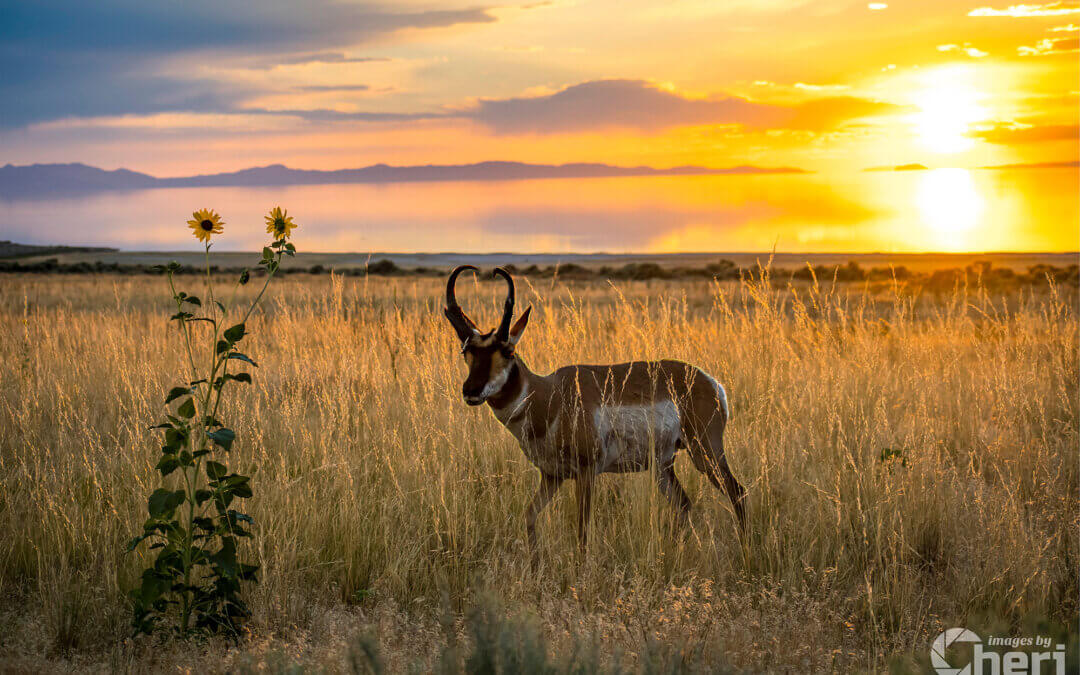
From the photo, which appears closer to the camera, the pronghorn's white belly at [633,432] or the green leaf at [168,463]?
the green leaf at [168,463]

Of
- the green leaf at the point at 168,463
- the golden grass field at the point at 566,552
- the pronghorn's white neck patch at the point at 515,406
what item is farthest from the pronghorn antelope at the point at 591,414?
the green leaf at the point at 168,463

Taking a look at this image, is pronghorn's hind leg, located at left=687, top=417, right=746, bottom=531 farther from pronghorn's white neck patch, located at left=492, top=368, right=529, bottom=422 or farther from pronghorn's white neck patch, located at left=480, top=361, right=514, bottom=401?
pronghorn's white neck patch, located at left=480, top=361, right=514, bottom=401

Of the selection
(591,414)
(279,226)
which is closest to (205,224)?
(279,226)

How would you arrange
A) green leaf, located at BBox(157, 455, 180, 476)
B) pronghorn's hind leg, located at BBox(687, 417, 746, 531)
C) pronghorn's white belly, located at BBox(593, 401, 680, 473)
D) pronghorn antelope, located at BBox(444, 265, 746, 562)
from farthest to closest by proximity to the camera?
pronghorn's hind leg, located at BBox(687, 417, 746, 531), pronghorn's white belly, located at BBox(593, 401, 680, 473), pronghorn antelope, located at BBox(444, 265, 746, 562), green leaf, located at BBox(157, 455, 180, 476)

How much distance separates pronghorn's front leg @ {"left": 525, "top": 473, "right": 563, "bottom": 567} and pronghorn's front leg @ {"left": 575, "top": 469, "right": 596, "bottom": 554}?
0.18 meters

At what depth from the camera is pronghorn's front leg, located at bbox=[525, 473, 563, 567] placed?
17.4 ft

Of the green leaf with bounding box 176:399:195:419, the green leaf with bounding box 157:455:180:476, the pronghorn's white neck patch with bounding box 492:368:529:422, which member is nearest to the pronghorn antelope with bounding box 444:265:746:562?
the pronghorn's white neck patch with bounding box 492:368:529:422

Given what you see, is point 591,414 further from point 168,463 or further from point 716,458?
point 168,463

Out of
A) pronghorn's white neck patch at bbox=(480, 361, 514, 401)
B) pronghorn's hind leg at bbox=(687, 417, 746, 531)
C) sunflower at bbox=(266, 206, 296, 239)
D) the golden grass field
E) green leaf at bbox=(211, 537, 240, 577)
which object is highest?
sunflower at bbox=(266, 206, 296, 239)

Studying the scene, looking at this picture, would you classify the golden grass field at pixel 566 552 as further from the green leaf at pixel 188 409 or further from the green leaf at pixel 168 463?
the green leaf at pixel 188 409

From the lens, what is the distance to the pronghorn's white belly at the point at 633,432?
5.42 m

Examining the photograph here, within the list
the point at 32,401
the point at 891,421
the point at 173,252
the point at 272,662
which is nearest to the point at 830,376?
the point at 891,421

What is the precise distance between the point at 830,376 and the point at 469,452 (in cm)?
434

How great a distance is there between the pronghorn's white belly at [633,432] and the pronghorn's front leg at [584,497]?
14cm
